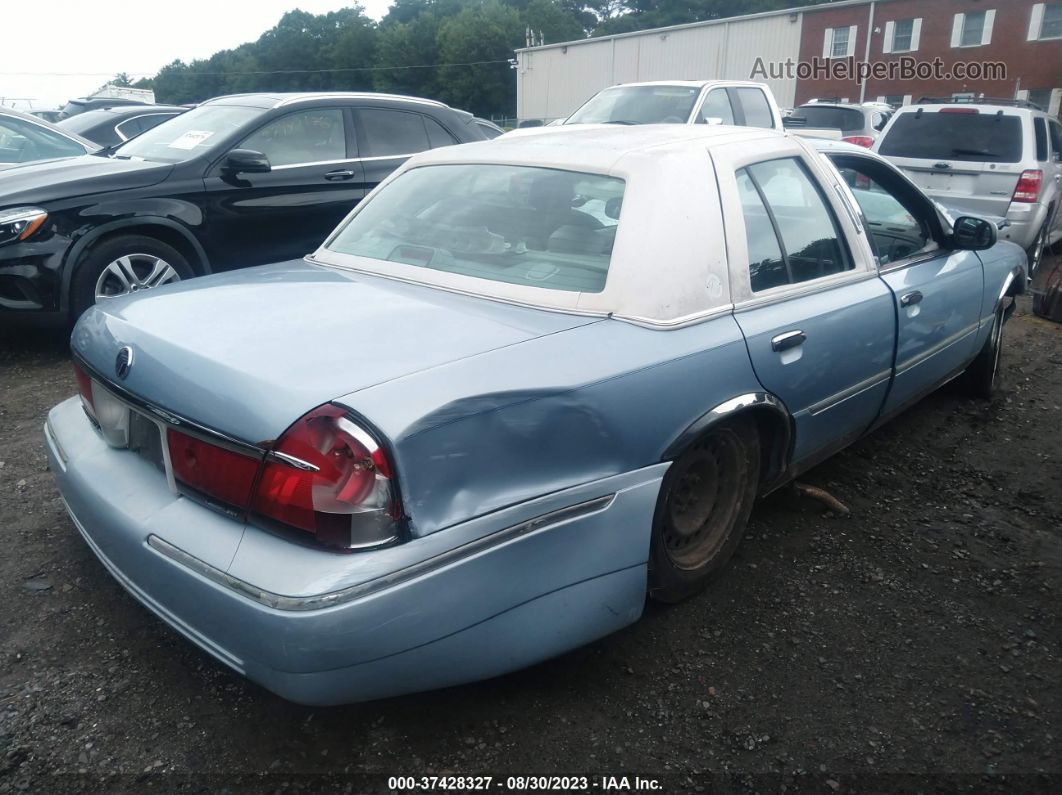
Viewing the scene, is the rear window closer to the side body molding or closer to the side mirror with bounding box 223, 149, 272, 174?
the side mirror with bounding box 223, 149, 272, 174

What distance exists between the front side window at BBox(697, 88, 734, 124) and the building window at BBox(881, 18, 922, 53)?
34.5m

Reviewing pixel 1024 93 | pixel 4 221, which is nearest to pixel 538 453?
pixel 4 221

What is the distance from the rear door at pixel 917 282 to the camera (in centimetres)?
362

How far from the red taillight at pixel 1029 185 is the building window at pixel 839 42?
35.1 meters

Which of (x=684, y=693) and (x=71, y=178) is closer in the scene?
(x=684, y=693)

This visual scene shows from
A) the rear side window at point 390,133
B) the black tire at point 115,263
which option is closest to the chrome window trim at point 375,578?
the black tire at point 115,263

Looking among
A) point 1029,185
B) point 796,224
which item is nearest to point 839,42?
point 1029,185

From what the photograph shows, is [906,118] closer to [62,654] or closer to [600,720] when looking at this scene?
[600,720]

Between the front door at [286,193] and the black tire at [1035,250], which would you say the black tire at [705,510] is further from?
the black tire at [1035,250]

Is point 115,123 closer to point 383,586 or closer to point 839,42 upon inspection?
point 383,586

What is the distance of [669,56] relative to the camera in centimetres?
3966

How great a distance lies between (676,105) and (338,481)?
27.5 feet

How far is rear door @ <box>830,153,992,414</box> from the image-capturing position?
362 cm

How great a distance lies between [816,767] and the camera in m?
2.17
